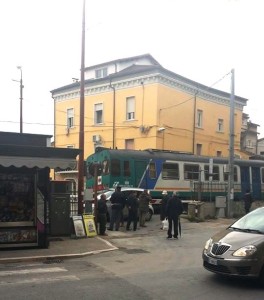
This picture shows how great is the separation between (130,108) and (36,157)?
79.7 ft

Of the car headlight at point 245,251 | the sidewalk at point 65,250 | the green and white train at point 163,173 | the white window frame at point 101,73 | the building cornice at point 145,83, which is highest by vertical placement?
the white window frame at point 101,73

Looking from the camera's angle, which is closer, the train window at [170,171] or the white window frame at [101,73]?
the train window at [170,171]

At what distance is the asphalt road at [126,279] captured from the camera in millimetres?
7691

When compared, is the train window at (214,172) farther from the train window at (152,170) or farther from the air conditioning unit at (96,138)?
the air conditioning unit at (96,138)

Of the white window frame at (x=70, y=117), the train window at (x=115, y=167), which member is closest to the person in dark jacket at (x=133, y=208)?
the train window at (x=115, y=167)

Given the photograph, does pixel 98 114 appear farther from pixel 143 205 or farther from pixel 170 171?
pixel 143 205

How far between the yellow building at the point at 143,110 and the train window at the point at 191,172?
6.94 m

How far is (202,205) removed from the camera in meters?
23.2

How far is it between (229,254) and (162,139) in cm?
2649

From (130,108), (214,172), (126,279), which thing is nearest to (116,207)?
(126,279)

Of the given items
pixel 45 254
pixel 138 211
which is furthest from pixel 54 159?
pixel 138 211

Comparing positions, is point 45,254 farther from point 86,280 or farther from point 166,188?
point 166,188

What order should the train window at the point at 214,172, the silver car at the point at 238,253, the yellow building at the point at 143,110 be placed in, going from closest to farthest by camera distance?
the silver car at the point at 238,253 → the train window at the point at 214,172 → the yellow building at the point at 143,110

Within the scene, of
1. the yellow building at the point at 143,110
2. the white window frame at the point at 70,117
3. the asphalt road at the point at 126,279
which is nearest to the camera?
the asphalt road at the point at 126,279
